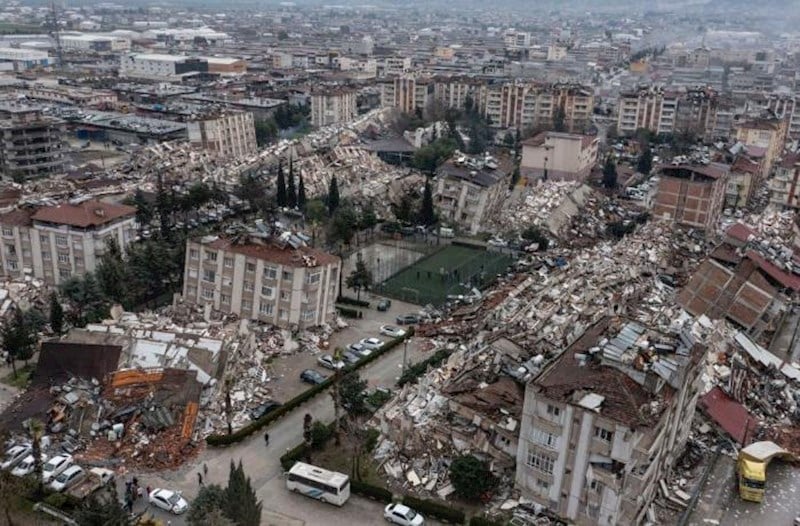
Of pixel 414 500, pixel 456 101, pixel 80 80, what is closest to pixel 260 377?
pixel 414 500

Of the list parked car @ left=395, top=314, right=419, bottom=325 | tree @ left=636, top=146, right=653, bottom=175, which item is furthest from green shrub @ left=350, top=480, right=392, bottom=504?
tree @ left=636, top=146, right=653, bottom=175

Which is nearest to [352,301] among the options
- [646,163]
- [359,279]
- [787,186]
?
[359,279]

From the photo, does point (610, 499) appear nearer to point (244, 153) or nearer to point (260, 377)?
point (260, 377)

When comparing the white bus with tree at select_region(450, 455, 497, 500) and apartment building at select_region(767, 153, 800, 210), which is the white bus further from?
apartment building at select_region(767, 153, 800, 210)

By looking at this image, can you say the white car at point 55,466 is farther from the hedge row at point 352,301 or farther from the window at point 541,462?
the hedge row at point 352,301

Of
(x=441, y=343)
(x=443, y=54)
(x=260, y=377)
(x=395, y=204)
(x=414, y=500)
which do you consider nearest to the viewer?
(x=414, y=500)

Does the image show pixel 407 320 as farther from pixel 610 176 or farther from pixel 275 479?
pixel 610 176
